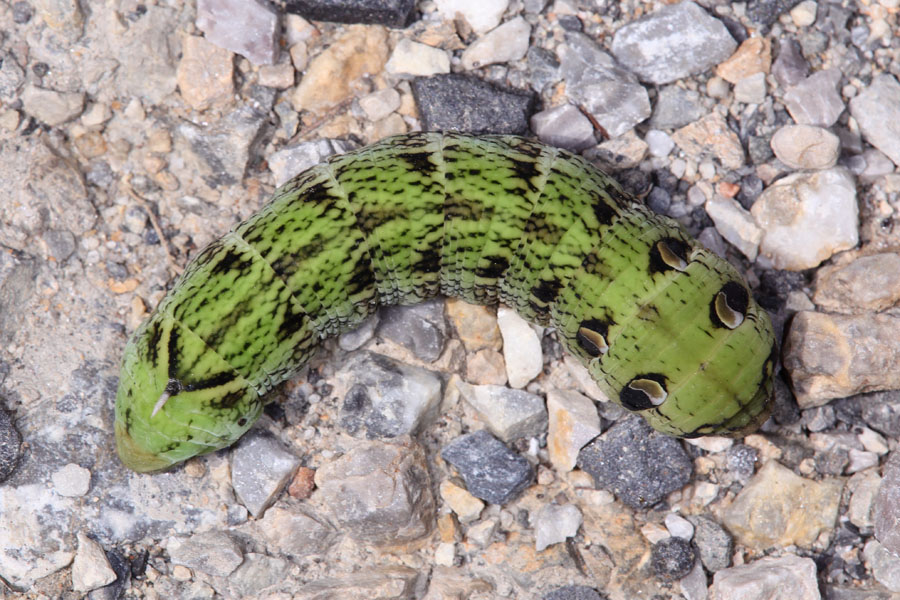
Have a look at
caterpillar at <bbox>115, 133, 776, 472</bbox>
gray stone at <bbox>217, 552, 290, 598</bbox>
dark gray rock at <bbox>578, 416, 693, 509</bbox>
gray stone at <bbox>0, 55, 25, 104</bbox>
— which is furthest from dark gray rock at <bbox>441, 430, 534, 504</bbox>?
gray stone at <bbox>0, 55, 25, 104</bbox>

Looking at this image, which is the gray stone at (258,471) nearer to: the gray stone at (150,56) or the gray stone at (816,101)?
the gray stone at (150,56)

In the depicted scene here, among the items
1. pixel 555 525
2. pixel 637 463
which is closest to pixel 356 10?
pixel 637 463

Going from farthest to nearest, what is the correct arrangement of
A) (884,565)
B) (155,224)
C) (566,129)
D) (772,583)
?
(566,129)
(155,224)
(884,565)
(772,583)

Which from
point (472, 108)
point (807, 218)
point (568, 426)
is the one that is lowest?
point (568, 426)


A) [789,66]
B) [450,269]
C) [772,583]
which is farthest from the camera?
[789,66]

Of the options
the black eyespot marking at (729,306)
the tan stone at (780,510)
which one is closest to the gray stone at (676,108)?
the black eyespot marking at (729,306)

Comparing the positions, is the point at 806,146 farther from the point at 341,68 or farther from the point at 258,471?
the point at 258,471
